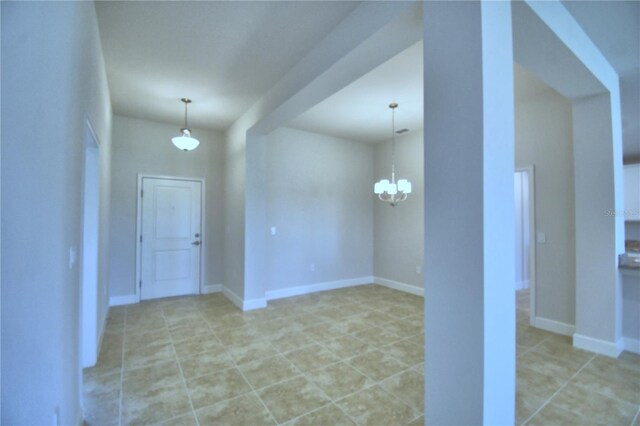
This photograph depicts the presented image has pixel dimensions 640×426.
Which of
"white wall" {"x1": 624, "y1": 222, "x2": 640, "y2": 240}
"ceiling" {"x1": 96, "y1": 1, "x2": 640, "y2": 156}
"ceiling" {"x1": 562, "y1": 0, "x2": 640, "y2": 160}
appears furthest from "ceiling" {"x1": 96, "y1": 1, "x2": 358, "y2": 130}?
"white wall" {"x1": 624, "y1": 222, "x2": 640, "y2": 240}

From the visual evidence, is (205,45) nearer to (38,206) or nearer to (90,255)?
(38,206)

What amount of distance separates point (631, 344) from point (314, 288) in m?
4.16

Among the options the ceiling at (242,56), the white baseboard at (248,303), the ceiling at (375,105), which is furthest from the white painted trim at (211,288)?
the ceiling at (375,105)

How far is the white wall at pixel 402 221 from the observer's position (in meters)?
5.27

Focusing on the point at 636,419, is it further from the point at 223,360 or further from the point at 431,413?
the point at 223,360

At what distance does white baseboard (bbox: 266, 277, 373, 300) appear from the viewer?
5.07 meters

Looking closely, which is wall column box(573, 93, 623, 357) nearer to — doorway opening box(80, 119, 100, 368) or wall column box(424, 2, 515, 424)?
wall column box(424, 2, 515, 424)

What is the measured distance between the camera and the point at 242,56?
9.49ft

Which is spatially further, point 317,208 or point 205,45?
point 317,208

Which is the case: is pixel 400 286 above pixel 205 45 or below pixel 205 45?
below

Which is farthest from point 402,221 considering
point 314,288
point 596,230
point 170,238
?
point 170,238

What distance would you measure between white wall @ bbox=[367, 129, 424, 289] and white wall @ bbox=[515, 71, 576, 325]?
1.76m

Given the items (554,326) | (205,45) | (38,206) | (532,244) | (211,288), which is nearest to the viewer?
(38,206)

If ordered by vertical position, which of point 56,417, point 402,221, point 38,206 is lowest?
point 56,417
